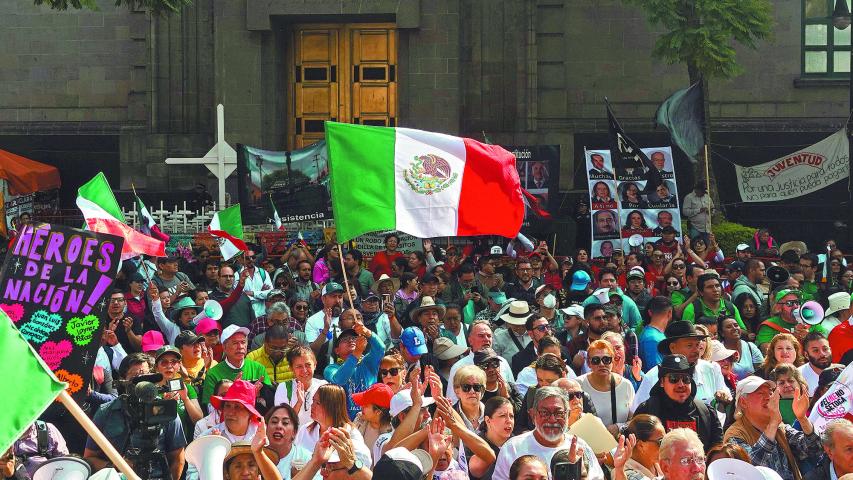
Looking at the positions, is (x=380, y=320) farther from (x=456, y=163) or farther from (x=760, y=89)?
(x=760, y=89)

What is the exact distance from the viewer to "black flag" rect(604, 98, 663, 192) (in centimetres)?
2005

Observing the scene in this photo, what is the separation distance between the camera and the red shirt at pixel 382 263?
18578 millimetres

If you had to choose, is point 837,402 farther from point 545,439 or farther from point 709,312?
point 709,312

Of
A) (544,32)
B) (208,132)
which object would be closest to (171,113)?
(208,132)

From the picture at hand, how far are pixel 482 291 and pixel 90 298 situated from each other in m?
7.05

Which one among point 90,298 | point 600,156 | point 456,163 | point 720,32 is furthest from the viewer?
point 720,32

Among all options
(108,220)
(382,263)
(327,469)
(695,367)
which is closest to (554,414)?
(327,469)

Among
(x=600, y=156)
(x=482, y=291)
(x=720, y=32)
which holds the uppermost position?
(x=720, y=32)

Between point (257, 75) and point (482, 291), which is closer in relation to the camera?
point (482, 291)

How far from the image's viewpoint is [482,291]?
16484 millimetres

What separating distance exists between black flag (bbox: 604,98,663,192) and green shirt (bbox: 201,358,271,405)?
908cm

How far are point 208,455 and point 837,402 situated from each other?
417 cm

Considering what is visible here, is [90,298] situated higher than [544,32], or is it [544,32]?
[544,32]

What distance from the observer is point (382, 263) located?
18.7 m
